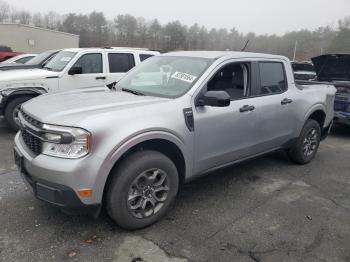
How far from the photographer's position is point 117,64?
786 cm

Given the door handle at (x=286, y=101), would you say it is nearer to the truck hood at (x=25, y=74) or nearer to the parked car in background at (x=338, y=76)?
the parked car in background at (x=338, y=76)

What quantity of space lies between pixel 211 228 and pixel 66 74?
5.08 meters

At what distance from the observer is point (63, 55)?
7.70m

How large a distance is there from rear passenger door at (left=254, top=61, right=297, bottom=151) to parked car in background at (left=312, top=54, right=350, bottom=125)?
121 inches

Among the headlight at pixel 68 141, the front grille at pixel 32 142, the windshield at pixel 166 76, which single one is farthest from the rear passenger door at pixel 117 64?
the headlight at pixel 68 141

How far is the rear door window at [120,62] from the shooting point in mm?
7781

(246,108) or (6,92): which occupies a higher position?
(246,108)

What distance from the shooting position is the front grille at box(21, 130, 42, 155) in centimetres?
291

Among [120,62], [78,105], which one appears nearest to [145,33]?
[120,62]

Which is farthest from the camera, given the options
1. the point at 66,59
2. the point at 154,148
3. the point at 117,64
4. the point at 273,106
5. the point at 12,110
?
the point at 117,64

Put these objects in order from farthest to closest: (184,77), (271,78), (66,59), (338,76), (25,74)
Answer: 1. (338,76)
2. (66,59)
3. (25,74)
4. (271,78)
5. (184,77)

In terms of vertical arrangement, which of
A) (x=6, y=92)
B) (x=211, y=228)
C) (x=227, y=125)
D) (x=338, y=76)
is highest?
(x=338, y=76)

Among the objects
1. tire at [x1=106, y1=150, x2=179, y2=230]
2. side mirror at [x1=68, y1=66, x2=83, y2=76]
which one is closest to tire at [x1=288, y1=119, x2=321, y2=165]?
tire at [x1=106, y1=150, x2=179, y2=230]

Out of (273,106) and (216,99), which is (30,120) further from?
(273,106)
